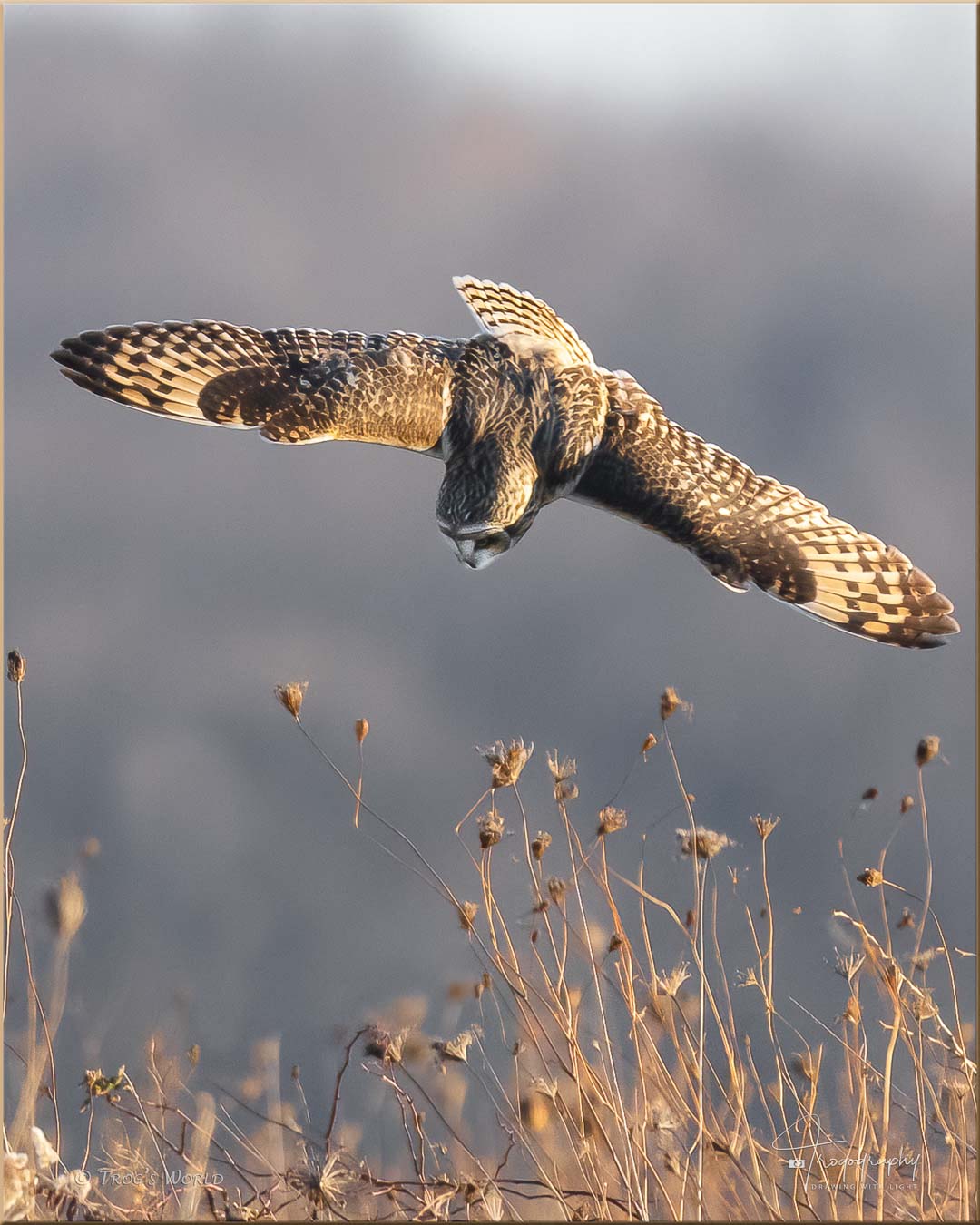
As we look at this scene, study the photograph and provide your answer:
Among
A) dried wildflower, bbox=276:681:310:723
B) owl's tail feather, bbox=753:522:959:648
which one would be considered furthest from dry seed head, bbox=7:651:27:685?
owl's tail feather, bbox=753:522:959:648

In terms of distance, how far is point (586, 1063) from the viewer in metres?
2.67

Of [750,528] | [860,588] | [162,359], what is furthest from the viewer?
[860,588]

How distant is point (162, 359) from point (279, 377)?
535mm

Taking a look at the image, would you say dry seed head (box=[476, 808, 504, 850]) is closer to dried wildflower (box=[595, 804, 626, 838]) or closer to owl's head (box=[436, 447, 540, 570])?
dried wildflower (box=[595, 804, 626, 838])

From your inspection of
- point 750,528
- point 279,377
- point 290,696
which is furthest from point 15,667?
point 750,528

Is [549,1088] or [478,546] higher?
[478,546]

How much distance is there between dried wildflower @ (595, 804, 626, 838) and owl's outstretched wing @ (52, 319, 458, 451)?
87.5 inches

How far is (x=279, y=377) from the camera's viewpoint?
4.65 meters

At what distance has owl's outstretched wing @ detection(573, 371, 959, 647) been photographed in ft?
16.1

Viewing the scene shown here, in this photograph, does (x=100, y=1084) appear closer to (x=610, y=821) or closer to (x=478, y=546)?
(x=610, y=821)

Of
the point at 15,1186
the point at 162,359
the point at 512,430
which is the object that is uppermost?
the point at 162,359

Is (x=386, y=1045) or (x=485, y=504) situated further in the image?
(x=485, y=504)

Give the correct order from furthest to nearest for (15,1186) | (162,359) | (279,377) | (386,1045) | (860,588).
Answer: (860,588) → (162,359) → (279,377) → (386,1045) → (15,1186)

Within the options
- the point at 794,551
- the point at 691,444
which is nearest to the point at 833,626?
the point at 794,551
